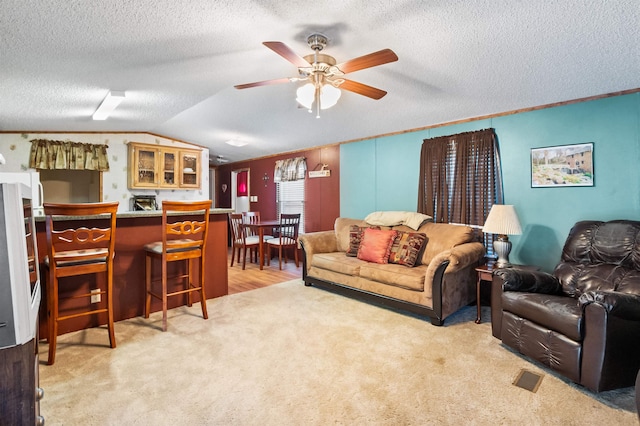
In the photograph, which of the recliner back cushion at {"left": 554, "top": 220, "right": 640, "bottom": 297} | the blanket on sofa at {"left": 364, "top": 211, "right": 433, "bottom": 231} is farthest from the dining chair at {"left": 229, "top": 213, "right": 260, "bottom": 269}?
the recliner back cushion at {"left": 554, "top": 220, "right": 640, "bottom": 297}

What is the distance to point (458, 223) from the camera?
3.91 metres

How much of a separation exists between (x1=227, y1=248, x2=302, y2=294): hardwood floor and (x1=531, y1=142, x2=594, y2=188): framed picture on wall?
3.36 meters

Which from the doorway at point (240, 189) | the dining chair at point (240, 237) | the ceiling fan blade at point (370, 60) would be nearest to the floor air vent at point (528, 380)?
the ceiling fan blade at point (370, 60)

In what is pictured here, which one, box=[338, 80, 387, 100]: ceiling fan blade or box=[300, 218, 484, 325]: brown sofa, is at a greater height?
box=[338, 80, 387, 100]: ceiling fan blade

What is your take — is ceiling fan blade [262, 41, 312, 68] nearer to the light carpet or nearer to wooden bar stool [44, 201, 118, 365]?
wooden bar stool [44, 201, 118, 365]

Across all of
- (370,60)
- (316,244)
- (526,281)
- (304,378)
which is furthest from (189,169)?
(526,281)

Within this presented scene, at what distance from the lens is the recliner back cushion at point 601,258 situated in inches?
92.9

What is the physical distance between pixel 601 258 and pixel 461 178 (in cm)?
161

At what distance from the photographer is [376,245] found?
3844 mm

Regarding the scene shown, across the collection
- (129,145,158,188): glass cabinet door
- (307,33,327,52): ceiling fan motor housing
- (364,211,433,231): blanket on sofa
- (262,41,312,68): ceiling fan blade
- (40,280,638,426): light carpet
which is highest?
(307,33,327,52): ceiling fan motor housing

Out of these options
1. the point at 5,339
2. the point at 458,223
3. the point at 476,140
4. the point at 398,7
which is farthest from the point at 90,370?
the point at 476,140

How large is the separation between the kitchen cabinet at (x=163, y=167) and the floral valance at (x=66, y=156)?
0.44 meters

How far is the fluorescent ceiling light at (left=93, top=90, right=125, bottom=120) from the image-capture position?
322 cm

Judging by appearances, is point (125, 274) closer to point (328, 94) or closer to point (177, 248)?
point (177, 248)
